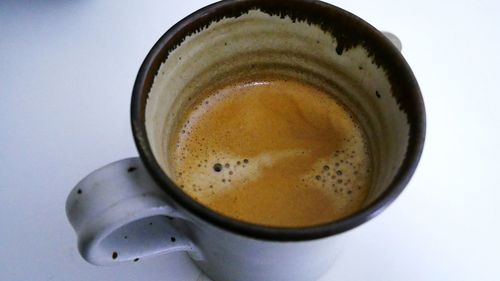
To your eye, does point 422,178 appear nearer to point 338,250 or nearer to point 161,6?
point 338,250

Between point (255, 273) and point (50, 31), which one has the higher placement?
point (50, 31)

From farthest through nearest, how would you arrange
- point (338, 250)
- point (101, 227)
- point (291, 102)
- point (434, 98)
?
1. point (434, 98)
2. point (291, 102)
3. point (338, 250)
4. point (101, 227)

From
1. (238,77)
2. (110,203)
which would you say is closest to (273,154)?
(238,77)

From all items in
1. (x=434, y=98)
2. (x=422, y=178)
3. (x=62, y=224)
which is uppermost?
(x=434, y=98)

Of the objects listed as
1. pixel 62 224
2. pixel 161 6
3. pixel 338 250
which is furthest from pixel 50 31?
pixel 338 250

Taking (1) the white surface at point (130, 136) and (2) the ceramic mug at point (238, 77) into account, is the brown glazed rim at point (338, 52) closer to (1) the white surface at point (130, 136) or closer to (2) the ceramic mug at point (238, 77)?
(2) the ceramic mug at point (238, 77)
